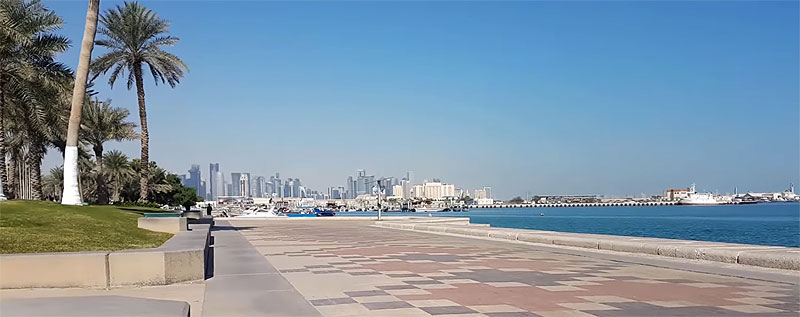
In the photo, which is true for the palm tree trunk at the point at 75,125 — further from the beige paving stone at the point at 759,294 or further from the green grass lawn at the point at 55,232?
the beige paving stone at the point at 759,294

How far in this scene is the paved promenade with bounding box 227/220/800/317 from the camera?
9.03 metres

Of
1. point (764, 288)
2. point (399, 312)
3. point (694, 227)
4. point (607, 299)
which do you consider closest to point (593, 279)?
point (607, 299)

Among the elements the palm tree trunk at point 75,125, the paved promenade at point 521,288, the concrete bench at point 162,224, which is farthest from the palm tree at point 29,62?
the paved promenade at point 521,288

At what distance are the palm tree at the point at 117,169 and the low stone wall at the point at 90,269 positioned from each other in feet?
185

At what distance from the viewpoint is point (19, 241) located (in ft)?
41.1

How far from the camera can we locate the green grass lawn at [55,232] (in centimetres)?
1248

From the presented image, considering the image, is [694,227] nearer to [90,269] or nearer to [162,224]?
[162,224]

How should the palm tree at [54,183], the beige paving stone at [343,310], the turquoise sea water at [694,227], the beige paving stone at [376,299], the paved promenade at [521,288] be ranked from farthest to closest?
the palm tree at [54,183]
the turquoise sea water at [694,227]
the beige paving stone at [376,299]
the paved promenade at [521,288]
the beige paving stone at [343,310]

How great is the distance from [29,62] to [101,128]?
51.8 feet

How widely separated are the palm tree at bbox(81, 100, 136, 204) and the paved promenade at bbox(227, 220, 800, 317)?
3283cm

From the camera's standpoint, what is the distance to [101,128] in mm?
45906

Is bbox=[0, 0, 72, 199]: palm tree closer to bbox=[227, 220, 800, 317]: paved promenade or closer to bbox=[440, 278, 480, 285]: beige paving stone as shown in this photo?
bbox=[227, 220, 800, 317]: paved promenade

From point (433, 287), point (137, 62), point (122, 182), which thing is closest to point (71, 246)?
point (433, 287)

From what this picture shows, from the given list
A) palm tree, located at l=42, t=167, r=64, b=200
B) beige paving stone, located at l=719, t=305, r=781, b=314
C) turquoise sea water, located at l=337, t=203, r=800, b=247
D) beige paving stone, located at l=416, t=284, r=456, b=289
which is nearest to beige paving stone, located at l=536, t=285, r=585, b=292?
beige paving stone, located at l=416, t=284, r=456, b=289
